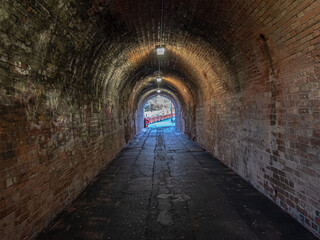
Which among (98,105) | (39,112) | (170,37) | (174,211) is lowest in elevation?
(174,211)

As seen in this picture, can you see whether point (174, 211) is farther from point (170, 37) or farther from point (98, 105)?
point (170, 37)

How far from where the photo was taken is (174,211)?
430cm

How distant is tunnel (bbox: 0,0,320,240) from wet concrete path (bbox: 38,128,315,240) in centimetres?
4

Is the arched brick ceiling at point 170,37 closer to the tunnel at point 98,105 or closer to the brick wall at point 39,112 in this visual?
the tunnel at point 98,105

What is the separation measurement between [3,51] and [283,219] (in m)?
5.38

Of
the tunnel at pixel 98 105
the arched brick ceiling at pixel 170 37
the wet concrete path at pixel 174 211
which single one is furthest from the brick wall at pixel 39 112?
the arched brick ceiling at pixel 170 37

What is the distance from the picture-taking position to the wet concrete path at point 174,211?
3508mm

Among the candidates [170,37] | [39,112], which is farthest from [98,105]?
[39,112]

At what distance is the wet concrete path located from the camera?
11.5ft

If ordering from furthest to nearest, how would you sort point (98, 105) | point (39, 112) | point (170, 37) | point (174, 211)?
point (98, 105)
point (170, 37)
point (174, 211)
point (39, 112)

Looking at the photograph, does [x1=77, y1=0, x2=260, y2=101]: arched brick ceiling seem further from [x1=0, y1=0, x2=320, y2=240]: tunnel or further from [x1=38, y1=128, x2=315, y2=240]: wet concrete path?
[x1=38, y1=128, x2=315, y2=240]: wet concrete path

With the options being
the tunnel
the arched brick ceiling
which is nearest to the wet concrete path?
the tunnel

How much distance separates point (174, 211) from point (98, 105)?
4850 mm

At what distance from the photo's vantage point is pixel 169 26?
6.53m
